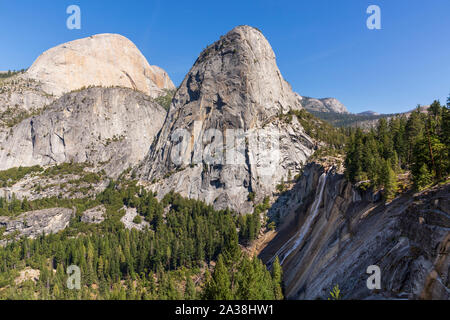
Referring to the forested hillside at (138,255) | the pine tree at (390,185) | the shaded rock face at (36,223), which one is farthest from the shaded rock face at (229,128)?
the pine tree at (390,185)

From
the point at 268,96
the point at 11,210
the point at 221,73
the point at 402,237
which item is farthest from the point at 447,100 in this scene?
the point at 11,210

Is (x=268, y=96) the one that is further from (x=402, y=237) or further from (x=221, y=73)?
(x=402, y=237)

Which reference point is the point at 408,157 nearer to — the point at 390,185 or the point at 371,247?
the point at 390,185

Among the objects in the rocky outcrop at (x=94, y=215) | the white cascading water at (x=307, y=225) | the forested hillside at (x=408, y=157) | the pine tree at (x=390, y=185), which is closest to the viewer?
the forested hillside at (x=408, y=157)

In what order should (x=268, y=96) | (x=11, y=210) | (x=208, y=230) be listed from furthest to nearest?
(x=268, y=96) → (x=11, y=210) → (x=208, y=230)

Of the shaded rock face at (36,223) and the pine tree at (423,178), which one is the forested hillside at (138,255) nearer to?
the shaded rock face at (36,223)

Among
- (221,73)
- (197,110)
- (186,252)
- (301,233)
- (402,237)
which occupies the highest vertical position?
(221,73)
